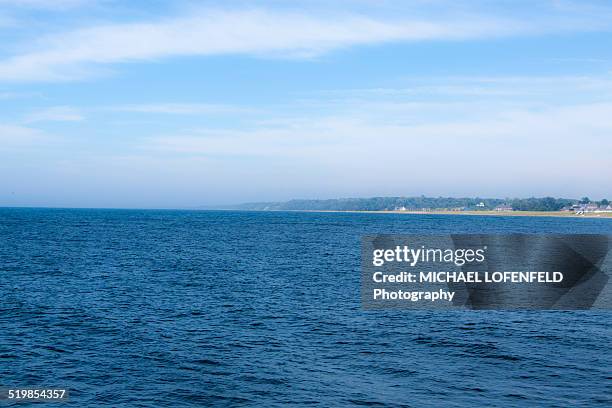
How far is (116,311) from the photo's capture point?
150 feet

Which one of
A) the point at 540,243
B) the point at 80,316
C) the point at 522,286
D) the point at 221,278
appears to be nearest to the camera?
the point at 80,316

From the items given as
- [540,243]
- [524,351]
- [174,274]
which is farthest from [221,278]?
[540,243]

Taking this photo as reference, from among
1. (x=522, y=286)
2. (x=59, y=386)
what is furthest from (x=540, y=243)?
(x=59, y=386)

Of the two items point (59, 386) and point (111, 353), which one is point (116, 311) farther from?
point (59, 386)

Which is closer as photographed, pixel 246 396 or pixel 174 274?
pixel 246 396

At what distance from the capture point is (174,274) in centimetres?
6950

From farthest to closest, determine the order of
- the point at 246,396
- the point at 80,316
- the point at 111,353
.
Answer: the point at 80,316
the point at 111,353
the point at 246,396

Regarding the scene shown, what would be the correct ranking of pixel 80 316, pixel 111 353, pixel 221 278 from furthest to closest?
pixel 221 278
pixel 80 316
pixel 111 353

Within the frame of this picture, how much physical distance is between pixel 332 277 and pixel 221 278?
14060 mm

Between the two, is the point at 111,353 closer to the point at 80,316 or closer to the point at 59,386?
the point at 59,386

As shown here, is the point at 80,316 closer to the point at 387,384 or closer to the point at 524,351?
the point at 387,384

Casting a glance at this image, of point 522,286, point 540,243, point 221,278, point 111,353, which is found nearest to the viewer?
point 111,353

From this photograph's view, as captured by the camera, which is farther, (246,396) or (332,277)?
(332,277)

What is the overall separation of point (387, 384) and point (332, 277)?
40.4 m
